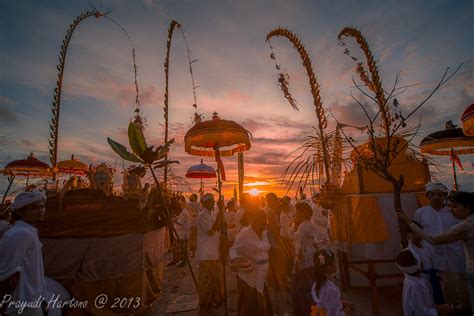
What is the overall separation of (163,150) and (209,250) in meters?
3.25

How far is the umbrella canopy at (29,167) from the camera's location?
9.35 m

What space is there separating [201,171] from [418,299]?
38.1 ft

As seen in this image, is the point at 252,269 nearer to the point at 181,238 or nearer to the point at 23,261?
the point at 23,261

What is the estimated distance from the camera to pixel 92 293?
4.66m

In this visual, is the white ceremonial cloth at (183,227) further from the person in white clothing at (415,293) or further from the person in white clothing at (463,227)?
the person in white clothing at (463,227)

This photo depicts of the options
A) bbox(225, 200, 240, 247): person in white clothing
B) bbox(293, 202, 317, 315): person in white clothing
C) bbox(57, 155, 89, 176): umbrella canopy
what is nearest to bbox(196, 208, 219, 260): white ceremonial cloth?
bbox(293, 202, 317, 315): person in white clothing

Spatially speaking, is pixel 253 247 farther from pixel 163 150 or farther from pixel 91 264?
pixel 91 264

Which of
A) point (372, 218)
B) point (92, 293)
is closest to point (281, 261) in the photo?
point (372, 218)

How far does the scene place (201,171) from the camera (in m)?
13.9

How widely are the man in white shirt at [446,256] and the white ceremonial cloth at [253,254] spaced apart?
10.6 feet

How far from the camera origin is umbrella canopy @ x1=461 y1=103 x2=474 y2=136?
5786mm

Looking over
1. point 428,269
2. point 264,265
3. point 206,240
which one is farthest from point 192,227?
point 428,269

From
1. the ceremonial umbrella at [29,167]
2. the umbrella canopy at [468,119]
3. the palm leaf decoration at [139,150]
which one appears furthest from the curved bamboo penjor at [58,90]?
the umbrella canopy at [468,119]

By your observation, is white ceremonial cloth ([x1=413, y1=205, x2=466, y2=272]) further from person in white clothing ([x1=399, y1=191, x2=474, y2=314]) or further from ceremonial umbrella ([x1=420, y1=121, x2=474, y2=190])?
ceremonial umbrella ([x1=420, y1=121, x2=474, y2=190])
